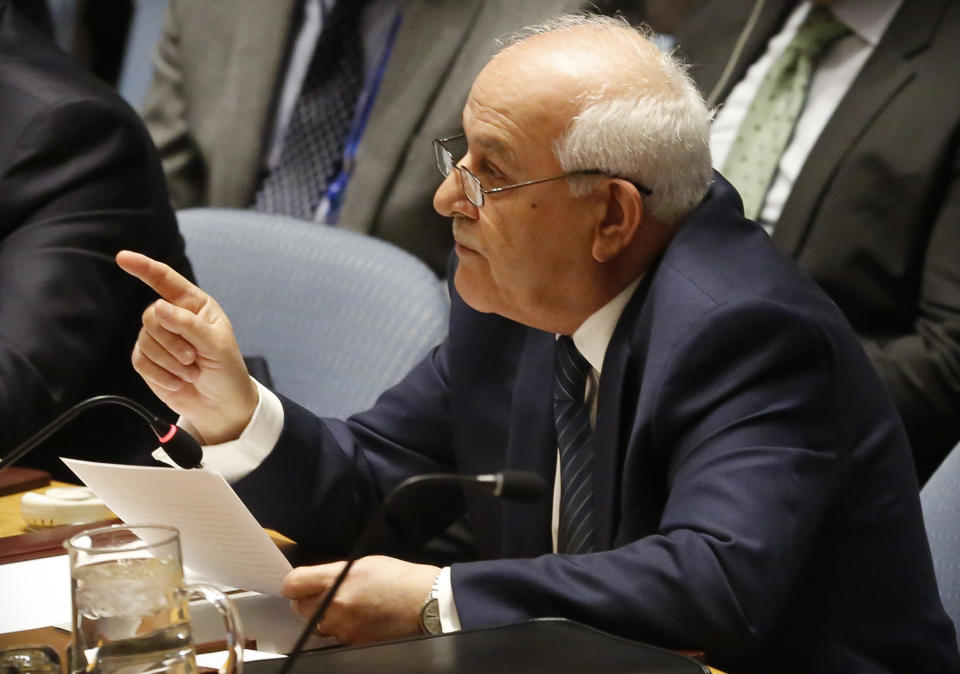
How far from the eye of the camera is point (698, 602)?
1261 millimetres

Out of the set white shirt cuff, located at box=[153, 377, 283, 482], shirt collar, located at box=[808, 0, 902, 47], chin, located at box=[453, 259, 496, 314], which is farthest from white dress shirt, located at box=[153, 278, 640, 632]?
shirt collar, located at box=[808, 0, 902, 47]

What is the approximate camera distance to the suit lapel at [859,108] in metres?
2.58

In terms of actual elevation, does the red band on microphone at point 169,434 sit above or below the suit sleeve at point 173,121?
above

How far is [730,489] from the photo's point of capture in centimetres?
132

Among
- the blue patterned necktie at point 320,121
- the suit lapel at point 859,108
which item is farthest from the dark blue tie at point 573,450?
the blue patterned necktie at point 320,121

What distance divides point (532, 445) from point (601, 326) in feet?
0.55

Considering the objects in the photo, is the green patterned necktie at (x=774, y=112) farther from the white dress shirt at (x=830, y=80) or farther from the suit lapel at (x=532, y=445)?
the suit lapel at (x=532, y=445)

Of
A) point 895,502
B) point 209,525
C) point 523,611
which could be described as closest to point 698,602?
point 523,611

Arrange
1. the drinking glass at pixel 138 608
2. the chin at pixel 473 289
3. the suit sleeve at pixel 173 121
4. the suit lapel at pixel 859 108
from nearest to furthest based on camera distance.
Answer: the drinking glass at pixel 138 608
the chin at pixel 473 289
the suit lapel at pixel 859 108
the suit sleeve at pixel 173 121

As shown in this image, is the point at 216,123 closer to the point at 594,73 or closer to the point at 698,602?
the point at 594,73

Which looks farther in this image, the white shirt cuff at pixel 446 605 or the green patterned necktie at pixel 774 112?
the green patterned necktie at pixel 774 112

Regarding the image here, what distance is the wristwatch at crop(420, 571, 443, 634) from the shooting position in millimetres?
1279

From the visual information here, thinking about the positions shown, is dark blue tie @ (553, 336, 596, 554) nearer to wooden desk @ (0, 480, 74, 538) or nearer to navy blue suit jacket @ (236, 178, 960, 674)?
navy blue suit jacket @ (236, 178, 960, 674)

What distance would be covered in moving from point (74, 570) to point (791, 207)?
6.18ft
